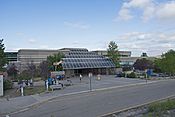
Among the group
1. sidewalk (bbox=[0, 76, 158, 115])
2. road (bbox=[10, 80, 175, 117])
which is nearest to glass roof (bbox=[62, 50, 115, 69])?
sidewalk (bbox=[0, 76, 158, 115])

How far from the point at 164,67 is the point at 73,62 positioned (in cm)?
2521

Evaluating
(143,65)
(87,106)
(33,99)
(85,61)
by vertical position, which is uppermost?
(85,61)

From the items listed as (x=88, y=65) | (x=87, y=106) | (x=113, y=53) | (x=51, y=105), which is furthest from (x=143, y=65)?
(x=87, y=106)

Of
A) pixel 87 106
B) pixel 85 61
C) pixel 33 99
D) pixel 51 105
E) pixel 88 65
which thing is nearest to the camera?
pixel 87 106

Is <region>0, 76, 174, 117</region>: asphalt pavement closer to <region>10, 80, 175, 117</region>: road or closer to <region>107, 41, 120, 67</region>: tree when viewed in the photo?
<region>10, 80, 175, 117</region>: road

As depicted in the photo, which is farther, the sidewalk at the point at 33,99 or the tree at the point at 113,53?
the tree at the point at 113,53

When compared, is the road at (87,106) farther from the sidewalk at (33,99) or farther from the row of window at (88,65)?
the row of window at (88,65)

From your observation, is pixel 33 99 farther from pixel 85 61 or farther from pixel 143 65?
pixel 143 65

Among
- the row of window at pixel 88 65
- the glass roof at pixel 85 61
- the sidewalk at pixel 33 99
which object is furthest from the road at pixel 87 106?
the glass roof at pixel 85 61

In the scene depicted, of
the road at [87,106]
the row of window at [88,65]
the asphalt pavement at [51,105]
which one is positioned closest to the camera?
the road at [87,106]

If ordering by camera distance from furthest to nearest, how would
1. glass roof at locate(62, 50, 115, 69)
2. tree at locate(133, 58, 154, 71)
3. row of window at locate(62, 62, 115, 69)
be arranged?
tree at locate(133, 58, 154, 71), glass roof at locate(62, 50, 115, 69), row of window at locate(62, 62, 115, 69)

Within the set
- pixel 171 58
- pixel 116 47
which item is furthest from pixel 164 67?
pixel 116 47

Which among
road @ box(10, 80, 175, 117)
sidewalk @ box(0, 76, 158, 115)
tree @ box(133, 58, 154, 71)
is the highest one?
tree @ box(133, 58, 154, 71)

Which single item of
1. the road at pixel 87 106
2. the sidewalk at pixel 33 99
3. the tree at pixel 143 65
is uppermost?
the tree at pixel 143 65
